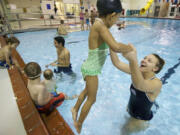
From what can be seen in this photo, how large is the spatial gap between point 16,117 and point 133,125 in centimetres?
190

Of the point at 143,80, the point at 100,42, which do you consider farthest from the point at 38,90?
the point at 143,80

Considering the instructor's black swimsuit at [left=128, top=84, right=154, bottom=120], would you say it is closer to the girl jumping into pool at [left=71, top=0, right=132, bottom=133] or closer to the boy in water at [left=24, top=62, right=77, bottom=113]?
the girl jumping into pool at [left=71, top=0, right=132, bottom=133]

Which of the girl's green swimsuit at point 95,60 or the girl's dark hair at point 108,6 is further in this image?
the girl's green swimsuit at point 95,60

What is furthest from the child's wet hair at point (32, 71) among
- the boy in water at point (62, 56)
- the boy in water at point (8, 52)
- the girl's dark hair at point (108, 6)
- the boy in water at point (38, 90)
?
the boy in water at point (8, 52)

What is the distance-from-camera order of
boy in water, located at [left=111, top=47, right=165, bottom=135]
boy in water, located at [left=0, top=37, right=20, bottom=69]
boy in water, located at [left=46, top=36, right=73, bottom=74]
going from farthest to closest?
boy in water, located at [left=0, top=37, right=20, bottom=69] → boy in water, located at [left=46, top=36, right=73, bottom=74] → boy in water, located at [left=111, top=47, right=165, bottom=135]

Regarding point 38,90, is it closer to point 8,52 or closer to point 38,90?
point 38,90

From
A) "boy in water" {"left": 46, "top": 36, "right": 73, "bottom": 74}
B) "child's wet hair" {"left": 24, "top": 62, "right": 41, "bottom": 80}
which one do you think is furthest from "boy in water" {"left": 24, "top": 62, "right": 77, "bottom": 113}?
"boy in water" {"left": 46, "top": 36, "right": 73, "bottom": 74}

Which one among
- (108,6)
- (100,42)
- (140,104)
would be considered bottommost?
(140,104)

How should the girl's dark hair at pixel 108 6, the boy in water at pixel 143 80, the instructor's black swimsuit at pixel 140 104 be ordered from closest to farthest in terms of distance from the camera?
the girl's dark hair at pixel 108 6
the boy in water at pixel 143 80
the instructor's black swimsuit at pixel 140 104

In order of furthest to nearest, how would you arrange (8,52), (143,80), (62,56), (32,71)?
(8,52) < (62,56) < (32,71) < (143,80)

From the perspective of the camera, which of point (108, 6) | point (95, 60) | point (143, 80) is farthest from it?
point (95, 60)

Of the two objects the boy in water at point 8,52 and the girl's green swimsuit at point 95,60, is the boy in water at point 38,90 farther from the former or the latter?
the boy in water at point 8,52

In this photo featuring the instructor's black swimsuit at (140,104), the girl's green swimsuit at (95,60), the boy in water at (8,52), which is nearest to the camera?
the girl's green swimsuit at (95,60)

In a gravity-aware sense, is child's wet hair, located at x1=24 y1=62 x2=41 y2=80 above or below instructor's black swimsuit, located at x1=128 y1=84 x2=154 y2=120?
above
